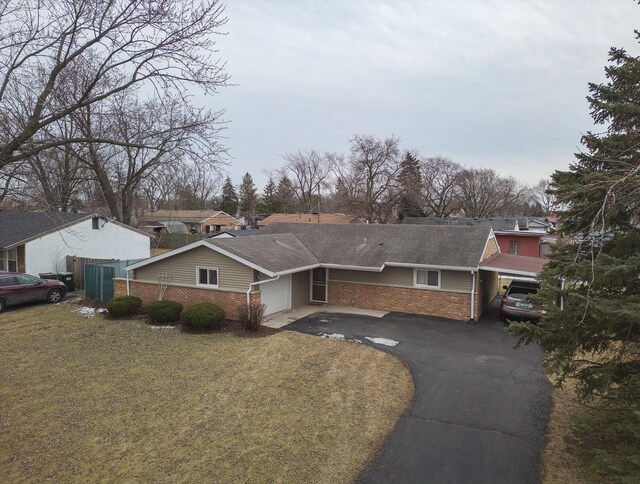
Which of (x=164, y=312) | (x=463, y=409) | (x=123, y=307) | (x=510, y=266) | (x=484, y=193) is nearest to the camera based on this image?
(x=463, y=409)

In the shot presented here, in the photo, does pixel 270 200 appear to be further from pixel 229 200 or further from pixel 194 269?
pixel 194 269

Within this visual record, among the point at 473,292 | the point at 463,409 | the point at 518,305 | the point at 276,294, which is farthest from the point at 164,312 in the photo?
the point at 518,305

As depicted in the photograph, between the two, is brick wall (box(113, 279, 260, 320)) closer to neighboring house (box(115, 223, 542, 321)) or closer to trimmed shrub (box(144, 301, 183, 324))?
neighboring house (box(115, 223, 542, 321))

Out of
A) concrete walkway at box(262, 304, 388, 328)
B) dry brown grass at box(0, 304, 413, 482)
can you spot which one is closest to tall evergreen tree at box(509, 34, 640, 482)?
dry brown grass at box(0, 304, 413, 482)

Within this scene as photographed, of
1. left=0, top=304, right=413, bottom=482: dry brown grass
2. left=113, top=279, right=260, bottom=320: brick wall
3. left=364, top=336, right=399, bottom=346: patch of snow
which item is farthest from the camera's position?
left=113, top=279, right=260, bottom=320: brick wall

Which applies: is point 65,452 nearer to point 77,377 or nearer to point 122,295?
point 77,377

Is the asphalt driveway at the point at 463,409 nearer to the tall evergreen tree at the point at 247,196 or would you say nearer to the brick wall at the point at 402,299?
the brick wall at the point at 402,299
